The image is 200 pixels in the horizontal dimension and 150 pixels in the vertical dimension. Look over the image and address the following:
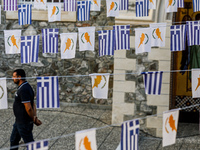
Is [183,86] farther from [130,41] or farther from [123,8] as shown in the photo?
[123,8]

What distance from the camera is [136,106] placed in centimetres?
990

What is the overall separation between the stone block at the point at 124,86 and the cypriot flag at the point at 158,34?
1.45 meters

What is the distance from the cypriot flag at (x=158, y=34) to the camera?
8500 mm

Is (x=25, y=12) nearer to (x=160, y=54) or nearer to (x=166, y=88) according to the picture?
(x=160, y=54)

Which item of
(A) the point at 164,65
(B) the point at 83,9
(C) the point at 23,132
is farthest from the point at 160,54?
(C) the point at 23,132

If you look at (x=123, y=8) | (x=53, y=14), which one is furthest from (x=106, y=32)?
(x=53, y=14)

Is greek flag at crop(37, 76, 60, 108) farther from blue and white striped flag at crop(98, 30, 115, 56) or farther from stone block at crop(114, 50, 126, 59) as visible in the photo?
stone block at crop(114, 50, 126, 59)

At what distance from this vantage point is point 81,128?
10180 millimetres

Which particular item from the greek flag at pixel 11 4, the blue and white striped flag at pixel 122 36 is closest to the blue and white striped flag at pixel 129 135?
the blue and white striped flag at pixel 122 36

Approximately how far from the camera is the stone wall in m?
11.4

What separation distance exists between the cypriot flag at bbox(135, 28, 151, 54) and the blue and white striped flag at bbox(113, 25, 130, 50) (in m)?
0.24

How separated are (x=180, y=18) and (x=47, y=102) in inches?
172

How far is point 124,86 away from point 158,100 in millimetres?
808

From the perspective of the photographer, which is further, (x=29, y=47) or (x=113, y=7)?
(x=113, y=7)
